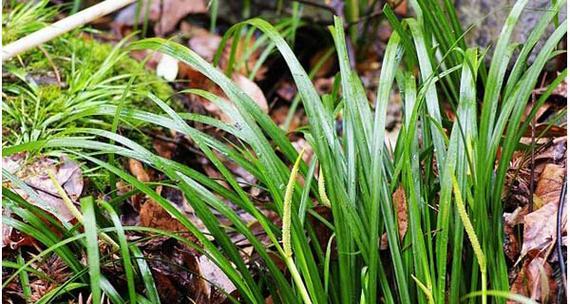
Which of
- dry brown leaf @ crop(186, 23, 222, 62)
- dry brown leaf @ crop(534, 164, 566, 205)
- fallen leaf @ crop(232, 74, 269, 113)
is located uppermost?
dry brown leaf @ crop(186, 23, 222, 62)

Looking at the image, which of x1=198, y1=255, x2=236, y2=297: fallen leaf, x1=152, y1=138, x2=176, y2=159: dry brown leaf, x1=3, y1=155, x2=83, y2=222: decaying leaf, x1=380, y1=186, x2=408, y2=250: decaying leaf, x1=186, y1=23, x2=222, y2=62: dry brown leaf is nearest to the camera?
x1=380, y1=186, x2=408, y2=250: decaying leaf

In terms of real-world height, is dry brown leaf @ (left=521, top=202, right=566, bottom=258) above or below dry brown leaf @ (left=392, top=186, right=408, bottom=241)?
below

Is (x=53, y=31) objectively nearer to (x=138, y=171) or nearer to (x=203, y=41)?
(x=138, y=171)

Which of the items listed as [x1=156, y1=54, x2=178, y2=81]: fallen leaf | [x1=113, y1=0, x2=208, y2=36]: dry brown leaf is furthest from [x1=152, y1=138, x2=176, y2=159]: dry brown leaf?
[x1=113, y1=0, x2=208, y2=36]: dry brown leaf

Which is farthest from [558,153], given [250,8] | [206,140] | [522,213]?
[250,8]

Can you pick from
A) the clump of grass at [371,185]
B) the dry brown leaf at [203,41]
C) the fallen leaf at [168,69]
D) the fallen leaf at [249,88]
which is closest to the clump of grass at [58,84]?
the fallen leaf at [168,69]

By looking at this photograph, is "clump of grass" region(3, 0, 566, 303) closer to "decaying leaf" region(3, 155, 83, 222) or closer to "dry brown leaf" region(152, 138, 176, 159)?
"decaying leaf" region(3, 155, 83, 222)
